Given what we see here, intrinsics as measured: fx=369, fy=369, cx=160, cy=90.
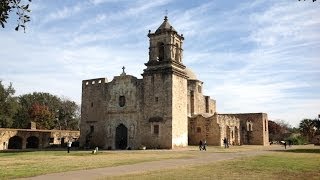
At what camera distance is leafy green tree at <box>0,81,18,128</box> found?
5097cm

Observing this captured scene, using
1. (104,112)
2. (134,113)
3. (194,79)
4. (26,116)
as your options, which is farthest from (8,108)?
(194,79)

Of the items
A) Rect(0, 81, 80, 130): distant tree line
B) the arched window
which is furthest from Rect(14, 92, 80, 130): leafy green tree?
the arched window

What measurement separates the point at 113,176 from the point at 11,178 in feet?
11.3

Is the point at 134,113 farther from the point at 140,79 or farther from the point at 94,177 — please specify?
the point at 94,177

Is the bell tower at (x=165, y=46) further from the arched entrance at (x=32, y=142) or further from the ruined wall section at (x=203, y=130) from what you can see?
A: the arched entrance at (x=32, y=142)

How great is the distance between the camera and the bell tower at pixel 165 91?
35469mm

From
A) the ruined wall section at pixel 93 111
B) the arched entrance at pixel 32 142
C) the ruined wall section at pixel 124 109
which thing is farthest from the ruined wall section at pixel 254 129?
the arched entrance at pixel 32 142

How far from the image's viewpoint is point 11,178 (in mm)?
12578

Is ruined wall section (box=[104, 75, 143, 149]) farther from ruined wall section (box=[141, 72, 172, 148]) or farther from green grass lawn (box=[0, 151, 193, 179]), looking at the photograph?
green grass lawn (box=[0, 151, 193, 179])

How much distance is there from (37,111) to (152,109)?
3270 cm

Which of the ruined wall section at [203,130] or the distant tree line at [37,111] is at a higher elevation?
the distant tree line at [37,111]

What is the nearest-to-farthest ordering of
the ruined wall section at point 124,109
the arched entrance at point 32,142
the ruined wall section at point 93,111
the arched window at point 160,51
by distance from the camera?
the ruined wall section at point 124,109 → the arched window at point 160,51 → the ruined wall section at point 93,111 → the arched entrance at point 32,142

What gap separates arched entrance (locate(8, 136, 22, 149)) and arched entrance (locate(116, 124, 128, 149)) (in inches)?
577

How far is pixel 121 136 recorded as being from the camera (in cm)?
3841
